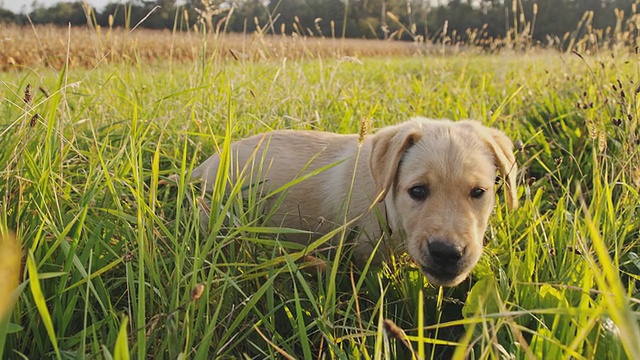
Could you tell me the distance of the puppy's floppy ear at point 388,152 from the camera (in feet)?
7.34

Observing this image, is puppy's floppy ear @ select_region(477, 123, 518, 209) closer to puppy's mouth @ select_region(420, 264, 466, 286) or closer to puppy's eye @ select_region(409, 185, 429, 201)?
puppy's eye @ select_region(409, 185, 429, 201)

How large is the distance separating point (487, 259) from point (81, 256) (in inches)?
60.0

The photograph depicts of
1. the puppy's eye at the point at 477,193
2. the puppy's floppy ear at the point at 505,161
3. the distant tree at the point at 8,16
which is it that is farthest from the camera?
the distant tree at the point at 8,16

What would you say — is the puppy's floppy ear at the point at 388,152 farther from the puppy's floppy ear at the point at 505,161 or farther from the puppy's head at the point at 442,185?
the puppy's floppy ear at the point at 505,161

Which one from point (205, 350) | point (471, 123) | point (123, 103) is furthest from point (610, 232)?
point (123, 103)

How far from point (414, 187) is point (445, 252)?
0.46 m

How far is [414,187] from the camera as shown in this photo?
2.22 m

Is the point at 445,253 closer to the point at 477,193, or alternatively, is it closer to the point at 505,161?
the point at 477,193

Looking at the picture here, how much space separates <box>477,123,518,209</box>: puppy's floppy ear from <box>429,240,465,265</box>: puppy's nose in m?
0.58

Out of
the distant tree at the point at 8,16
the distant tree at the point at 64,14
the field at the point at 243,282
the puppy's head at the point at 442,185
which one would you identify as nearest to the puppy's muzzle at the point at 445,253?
the puppy's head at the point at 442,185

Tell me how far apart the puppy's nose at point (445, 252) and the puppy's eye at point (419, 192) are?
37cm

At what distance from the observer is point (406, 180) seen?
2.24 m

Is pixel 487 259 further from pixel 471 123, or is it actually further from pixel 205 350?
pixel 205 350

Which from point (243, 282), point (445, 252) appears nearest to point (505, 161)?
point (445, 252)
